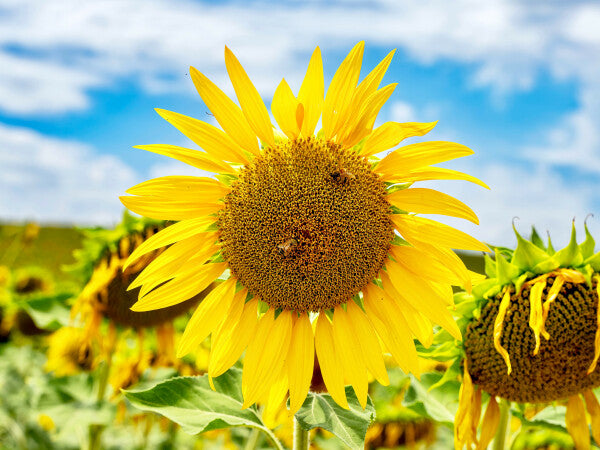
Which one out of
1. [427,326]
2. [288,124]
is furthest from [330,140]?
[427,326]

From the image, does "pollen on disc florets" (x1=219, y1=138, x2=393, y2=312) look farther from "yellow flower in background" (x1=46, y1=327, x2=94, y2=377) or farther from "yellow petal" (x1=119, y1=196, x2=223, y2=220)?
"yellow flower in background" (x1=46, y1=327, x2=94, y2=377)

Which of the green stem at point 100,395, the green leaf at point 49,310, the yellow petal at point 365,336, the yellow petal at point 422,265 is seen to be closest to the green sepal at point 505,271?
the yellow petal at point 422,265

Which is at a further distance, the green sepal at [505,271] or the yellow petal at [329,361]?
the green sepal at [505,271]

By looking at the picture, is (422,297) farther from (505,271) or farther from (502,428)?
(502,428)

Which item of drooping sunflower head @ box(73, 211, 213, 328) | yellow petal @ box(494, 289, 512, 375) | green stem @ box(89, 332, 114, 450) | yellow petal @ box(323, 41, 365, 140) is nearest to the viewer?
yellow petal @ box(323, 41, 365, 140)

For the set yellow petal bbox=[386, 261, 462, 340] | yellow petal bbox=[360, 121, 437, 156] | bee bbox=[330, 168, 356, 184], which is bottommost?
yellow petal bbox=[386, 261, 462, 340]

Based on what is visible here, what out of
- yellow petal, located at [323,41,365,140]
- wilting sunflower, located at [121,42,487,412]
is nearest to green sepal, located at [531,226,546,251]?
wilting sunflower, located at [121,42,487,412]

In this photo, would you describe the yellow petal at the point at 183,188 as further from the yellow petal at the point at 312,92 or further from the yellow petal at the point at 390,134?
the yellow petal at the point at 390,134

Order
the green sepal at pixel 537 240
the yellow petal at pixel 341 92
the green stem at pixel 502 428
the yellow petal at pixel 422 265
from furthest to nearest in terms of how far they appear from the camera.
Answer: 1. the green stem at pixel 502 428
2. the green sepal at pixel 537 240
3. the yellow petal at pixel 422 265
4. the yellow petal at pixel 341 92
